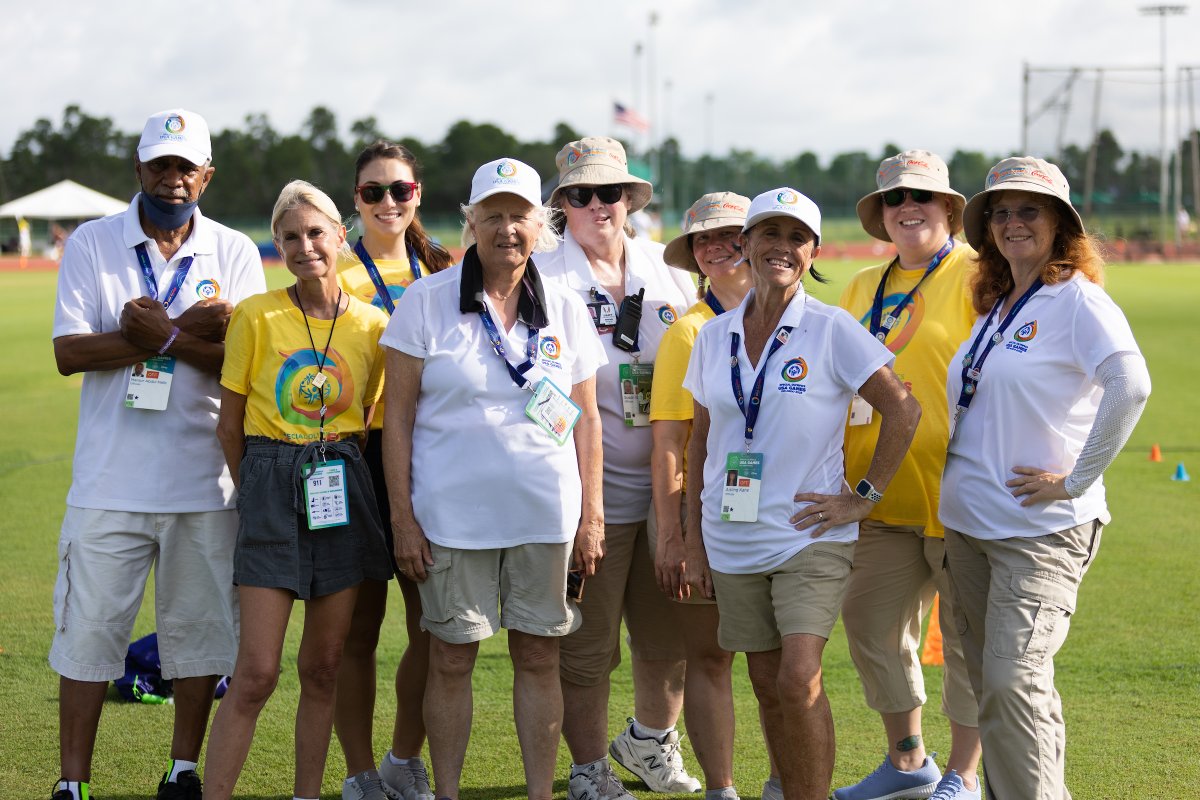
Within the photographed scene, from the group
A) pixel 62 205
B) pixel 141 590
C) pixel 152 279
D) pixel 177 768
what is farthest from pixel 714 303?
pixel 62 205

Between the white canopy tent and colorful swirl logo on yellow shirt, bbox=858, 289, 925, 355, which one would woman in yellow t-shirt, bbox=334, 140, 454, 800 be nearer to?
colorful swirl logo on yellow shirt, bbox=858, 289, 925, 355

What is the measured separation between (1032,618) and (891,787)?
1.12 m

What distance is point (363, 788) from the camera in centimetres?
459

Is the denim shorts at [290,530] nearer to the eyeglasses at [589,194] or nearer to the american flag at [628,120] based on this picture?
the eyeglasses at [589,194]

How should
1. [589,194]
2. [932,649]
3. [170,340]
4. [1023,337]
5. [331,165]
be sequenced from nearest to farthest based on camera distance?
[1023,337], [170,340], [589,194], [932,649], [331,165]

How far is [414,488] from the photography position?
420cm

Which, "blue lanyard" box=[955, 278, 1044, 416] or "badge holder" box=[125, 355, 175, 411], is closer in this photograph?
"blue lanyard" box=[955, 278, 1044, 416]

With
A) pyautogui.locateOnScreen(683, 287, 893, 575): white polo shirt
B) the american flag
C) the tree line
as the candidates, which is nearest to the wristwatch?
pyautogui.locateOnScreen(683, 287, 893, 575): white polo shirt

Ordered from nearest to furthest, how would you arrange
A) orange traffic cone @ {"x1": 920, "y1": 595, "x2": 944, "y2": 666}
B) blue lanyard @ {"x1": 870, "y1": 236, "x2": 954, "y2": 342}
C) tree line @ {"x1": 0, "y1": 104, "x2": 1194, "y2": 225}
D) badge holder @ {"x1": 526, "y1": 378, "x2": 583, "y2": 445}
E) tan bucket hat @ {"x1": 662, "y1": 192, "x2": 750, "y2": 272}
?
badge holder @ {"x1": 526, "y1": 378, "x2": 583, "y2": 445}, blue lanyard @ {"x1": 870, "y1": 236, "x2": 954, "y2": 342}, tan bucket hat @ {"x1": 662, "y1": 192, "x2": 750, "y2": 272}, orange traffic cone @ {"x1": 920, "y1": 595, "x2": 944, "y2": 666}, tree line @ {"x1": 0, "y1": 104, "x2": 1194, "y2": 225}

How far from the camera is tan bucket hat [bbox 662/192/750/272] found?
470 centimetres

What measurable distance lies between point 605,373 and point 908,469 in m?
1.17

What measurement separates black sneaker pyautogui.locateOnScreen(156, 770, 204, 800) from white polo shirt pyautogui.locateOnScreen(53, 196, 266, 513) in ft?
3.22

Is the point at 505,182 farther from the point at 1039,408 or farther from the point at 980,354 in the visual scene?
the point at 1039,408

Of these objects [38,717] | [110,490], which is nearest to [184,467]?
[110,490]
